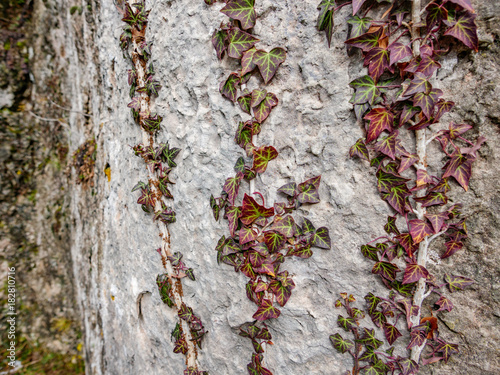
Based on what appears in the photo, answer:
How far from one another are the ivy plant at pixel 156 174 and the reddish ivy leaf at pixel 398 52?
3.81ft

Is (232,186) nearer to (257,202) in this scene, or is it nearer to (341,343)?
(257,202)

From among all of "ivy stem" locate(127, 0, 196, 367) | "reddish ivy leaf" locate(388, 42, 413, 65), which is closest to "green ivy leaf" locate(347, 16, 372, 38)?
"reddish ivy leaf" locate(388, 42, 413, 65)

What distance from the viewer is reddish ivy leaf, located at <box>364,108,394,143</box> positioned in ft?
3.34

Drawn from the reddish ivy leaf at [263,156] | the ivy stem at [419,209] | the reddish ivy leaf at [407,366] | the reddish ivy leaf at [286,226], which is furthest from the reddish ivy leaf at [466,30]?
the reddish ivy leaf at [407,366]

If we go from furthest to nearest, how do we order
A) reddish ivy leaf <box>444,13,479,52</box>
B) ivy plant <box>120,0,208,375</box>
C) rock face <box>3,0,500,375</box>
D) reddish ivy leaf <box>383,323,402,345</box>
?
1. ivy plant <box>120,0,208,375</box>
2. reddish ivy leaf <box>383,323,402,345</box>
3. rock face <box>3,0,500,375</box>
4. reddish ivy leaf <box>444,13,479,52</box>

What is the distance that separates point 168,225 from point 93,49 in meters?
1.66

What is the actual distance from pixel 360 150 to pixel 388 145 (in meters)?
0.11

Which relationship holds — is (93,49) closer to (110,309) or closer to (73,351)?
(110,309)

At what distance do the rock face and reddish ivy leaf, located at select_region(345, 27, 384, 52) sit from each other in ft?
0.21

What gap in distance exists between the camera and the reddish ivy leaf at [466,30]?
87 centimetres

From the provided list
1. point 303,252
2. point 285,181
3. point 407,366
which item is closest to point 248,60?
point 285,181

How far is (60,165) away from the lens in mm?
3088

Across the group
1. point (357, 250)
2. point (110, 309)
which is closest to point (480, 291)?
point (357, 250)

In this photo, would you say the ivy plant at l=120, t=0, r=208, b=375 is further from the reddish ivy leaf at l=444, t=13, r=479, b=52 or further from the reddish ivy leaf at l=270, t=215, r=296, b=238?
the reddish ivy leaf at l=444, t=13, r=479, b=52
